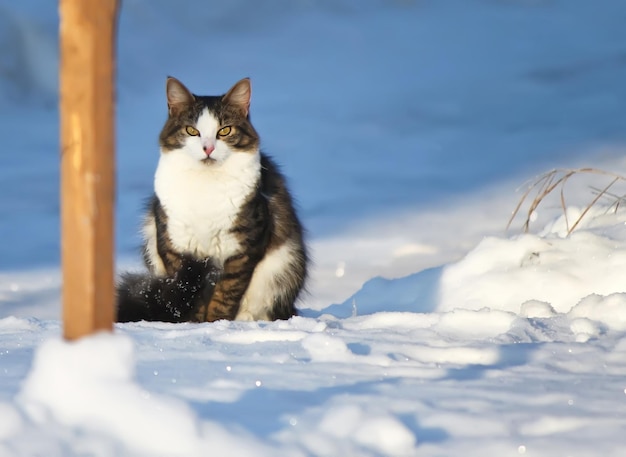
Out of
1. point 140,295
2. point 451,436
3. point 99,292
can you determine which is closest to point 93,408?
point 99,292

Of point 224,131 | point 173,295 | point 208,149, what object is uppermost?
point 224,131

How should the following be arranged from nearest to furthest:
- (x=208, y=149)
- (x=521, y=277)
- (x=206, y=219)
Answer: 1. (x=208, y=149)
2. (x=206, y=219)
3. (x=521, y=277)

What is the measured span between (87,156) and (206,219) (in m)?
2.64

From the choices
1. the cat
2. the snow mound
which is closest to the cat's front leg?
the cat

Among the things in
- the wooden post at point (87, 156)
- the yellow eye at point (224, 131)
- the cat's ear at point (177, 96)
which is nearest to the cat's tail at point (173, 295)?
the yellow eye at point (224, 131)

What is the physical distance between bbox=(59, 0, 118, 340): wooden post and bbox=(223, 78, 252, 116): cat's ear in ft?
8.68

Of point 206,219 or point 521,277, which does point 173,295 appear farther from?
point 521,277

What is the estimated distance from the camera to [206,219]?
4715mm

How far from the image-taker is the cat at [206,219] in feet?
15.4

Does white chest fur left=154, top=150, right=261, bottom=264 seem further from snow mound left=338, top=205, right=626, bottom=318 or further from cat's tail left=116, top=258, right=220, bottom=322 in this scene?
snow mound left=338, top=205, right=626, bottom=318

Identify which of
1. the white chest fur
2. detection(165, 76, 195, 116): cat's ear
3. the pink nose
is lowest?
the white chest fur

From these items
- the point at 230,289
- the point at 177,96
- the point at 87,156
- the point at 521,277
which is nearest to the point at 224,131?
the point at 177,96

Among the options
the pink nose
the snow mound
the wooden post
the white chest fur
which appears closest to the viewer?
the wooden post

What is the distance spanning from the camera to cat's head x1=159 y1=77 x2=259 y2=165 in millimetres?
4656
